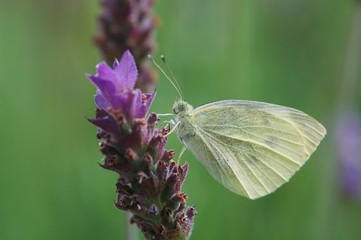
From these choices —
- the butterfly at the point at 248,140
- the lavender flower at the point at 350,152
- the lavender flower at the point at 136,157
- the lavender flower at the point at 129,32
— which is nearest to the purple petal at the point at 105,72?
the lavender flower at the point at 136,157

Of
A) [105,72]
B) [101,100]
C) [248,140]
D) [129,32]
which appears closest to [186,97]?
[129,32]

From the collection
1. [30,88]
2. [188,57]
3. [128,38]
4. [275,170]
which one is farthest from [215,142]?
[30,88]

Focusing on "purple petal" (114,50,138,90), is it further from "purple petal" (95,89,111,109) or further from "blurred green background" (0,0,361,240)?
"blurred green background" (0,0,361,240)

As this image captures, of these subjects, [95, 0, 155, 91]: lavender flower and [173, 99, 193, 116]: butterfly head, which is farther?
[95, 0, 155, 91]: lavender flower

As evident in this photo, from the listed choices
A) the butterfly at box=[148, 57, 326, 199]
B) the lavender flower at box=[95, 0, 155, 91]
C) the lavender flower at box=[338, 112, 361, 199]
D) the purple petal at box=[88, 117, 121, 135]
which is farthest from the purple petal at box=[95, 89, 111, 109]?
the lavender flower at box=[338, 112, 361, 199]

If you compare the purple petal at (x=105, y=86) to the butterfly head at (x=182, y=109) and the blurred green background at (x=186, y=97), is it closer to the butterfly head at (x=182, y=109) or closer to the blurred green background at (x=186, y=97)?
the butterfly head at (x=182, y=109)

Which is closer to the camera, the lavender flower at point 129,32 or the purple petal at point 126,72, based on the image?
the purple petal at point 126,72

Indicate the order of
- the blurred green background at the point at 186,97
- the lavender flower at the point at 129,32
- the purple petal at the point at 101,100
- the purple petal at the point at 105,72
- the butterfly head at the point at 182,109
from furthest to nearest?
1. the blurred green background at the point at 186,97
2. the lavender flower at the point at 129,32
3. the butterfly head at the point at 182,109
4. the purple petal at the point at 101,100
5. the purple petal at the point at 105,72
